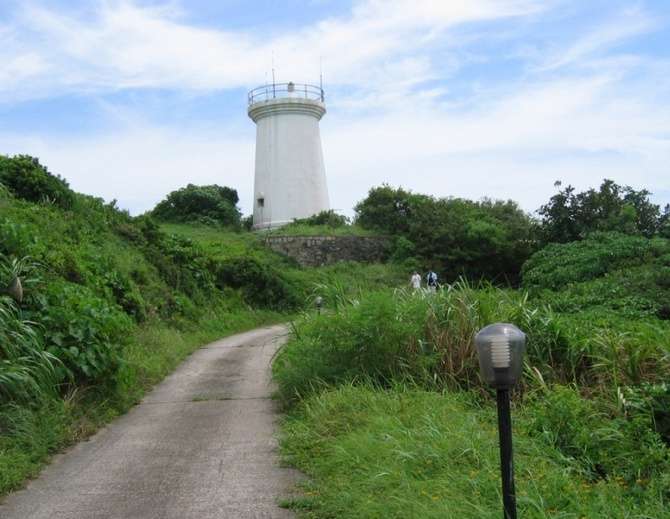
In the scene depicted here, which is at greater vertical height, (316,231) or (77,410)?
(316,231)

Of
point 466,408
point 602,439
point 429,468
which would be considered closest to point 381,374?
point 466,408

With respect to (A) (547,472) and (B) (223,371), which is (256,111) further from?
(A) (547,472)

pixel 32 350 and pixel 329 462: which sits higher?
pixel 32 350

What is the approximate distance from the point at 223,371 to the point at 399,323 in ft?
16.2

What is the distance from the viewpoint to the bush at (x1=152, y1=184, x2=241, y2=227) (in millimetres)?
38562

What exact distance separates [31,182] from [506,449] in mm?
16662

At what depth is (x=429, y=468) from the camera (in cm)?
604

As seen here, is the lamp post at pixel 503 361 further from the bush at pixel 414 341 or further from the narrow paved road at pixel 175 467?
the bush at pixel 414 341

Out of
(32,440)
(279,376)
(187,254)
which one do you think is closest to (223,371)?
(279,376)

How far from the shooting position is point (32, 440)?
26.1 feet

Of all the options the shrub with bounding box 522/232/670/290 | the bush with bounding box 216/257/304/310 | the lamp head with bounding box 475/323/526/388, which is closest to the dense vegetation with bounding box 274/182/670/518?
the lamp head with bounding box 475/323/526/388

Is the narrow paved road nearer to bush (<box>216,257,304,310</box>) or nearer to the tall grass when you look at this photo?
the tall grass

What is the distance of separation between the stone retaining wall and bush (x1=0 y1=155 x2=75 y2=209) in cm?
1534

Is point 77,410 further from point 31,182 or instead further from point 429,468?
point 31,182
